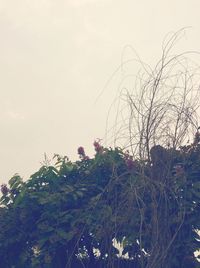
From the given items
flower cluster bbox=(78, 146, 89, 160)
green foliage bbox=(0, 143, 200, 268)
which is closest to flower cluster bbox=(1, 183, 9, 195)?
green foliage bbox=(0, 143, 200, 268)

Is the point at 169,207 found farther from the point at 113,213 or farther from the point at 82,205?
the point at 82,205

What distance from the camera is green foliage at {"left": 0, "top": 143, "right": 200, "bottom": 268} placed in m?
4.68

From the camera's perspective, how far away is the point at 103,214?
16.0 ft

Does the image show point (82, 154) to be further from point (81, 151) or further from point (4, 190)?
point (4, 190)

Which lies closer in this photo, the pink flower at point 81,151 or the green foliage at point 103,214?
the green foliage at point 103,214

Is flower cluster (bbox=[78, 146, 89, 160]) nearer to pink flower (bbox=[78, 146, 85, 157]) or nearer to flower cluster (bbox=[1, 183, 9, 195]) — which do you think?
pink flower (bbox=[78, 146, 85, 157])

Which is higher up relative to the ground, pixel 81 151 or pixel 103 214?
pixel 81 151

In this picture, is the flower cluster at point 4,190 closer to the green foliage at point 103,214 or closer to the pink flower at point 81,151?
the green foliage at point 103,214

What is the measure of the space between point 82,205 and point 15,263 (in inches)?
36.3

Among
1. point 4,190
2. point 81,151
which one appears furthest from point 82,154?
point 4,190

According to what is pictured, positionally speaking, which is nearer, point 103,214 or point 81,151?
point 103,214

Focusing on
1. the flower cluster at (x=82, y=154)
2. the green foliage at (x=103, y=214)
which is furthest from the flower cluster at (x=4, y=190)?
the flower cluster at (x=82, y=154)

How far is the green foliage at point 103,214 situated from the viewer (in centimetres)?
468

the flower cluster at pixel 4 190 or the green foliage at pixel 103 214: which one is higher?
the flower cluster at pixel 4 190
